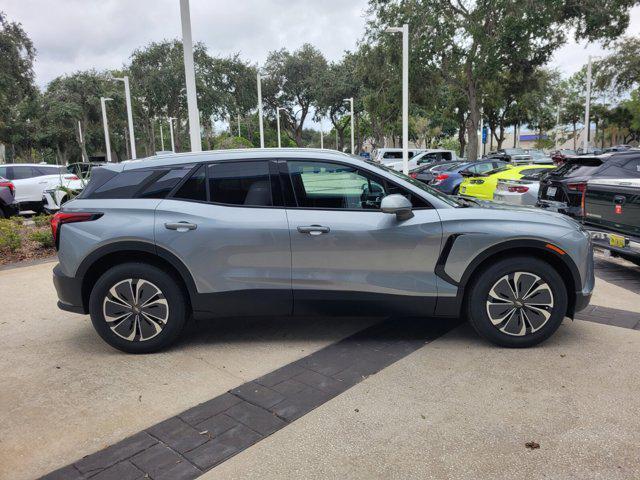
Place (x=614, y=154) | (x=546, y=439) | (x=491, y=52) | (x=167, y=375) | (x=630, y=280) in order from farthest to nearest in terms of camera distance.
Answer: (x=491, y=52) → (x=614, y=154) → (x=630, y=280) → (x=167, y=375) → (x=546, y=439)

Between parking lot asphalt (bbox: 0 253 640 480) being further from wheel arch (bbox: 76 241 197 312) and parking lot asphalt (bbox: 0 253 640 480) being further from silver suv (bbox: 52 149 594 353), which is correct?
wheel arch (bbox: 76 241 197 312)

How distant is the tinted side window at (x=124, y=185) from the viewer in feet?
13.9

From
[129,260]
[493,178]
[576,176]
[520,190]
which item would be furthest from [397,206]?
[493,178]

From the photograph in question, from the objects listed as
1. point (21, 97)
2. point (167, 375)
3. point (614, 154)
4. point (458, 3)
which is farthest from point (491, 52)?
point (21, 97)

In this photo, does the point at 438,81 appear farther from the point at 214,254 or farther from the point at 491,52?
the point at 214,254

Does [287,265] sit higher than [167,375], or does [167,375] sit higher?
[287,265]

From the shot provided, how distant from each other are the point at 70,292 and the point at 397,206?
9.11ft

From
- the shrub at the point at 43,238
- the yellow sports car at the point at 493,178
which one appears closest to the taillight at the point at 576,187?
the yellow sports car at the point at 493,178

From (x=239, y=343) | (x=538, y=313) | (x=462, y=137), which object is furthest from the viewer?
(x=462, y=137)

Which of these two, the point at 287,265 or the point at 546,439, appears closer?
the point at 546,439

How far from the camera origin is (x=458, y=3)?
2212 cm

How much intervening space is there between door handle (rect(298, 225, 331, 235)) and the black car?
4.95 m

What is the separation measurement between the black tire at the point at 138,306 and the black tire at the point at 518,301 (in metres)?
2.45

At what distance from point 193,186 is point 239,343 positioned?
4.69ft
